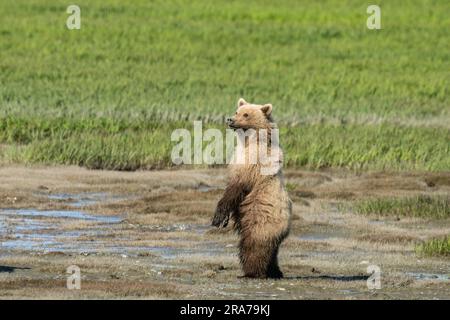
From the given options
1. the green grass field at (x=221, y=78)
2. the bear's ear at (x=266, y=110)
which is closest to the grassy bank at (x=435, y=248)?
the bear's ear at (x=266, y=110)

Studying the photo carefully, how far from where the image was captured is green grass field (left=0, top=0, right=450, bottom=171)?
2127 cm

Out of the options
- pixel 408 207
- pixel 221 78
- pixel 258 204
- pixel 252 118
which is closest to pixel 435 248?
pixel 258 204

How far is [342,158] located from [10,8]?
21.2m

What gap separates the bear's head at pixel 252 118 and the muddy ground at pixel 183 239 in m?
1.36

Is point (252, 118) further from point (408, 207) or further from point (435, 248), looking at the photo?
point (408, 207)

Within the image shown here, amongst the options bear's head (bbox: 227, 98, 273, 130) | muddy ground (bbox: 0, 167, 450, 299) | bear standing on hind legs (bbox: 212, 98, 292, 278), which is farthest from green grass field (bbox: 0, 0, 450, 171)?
bear standing on hind legs (bbox: 212, 98, 292, 278)

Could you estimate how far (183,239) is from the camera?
1450 centimetres

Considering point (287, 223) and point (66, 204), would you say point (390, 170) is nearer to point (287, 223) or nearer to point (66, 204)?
point (66, 204)

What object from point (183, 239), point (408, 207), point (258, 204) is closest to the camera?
point (258, 204)

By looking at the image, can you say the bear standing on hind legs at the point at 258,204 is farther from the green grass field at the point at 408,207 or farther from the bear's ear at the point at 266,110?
the green grass field at the point at 408,207

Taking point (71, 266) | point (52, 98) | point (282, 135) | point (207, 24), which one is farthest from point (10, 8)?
point (71, 266)

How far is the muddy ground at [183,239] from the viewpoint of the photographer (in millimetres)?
11293

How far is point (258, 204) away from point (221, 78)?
60.4 ft

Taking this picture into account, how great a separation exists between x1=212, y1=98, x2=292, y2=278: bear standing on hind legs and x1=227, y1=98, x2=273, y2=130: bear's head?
0.02m
